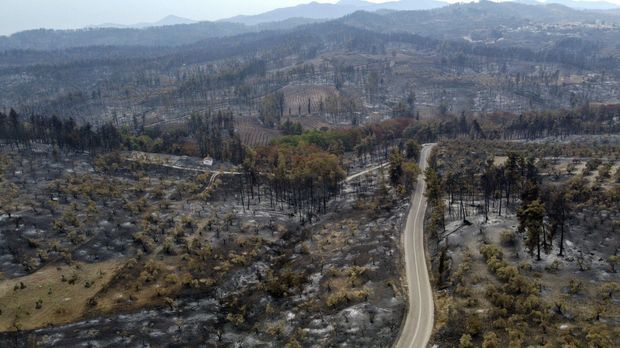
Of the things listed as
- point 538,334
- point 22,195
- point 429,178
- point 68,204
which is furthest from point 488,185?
point 22,195

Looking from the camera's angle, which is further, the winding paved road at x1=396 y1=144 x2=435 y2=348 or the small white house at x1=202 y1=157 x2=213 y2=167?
the small white house at x1=202 y1=157 x2=213 y2=167

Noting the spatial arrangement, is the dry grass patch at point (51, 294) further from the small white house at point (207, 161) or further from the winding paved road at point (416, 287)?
the small white house at point (207, 161)

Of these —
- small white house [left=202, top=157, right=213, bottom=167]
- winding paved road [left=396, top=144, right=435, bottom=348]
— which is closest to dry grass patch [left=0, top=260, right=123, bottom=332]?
winding paved road [left=396, top=144, right=435, bottom=348]

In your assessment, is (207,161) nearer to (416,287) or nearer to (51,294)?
(51,294)

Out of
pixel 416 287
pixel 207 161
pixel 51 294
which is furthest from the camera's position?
pixel 207 161

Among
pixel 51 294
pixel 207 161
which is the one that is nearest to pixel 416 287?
pixel 51 294

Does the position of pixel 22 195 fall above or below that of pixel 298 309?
above

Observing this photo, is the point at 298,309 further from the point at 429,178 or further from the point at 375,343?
the point at 429,178

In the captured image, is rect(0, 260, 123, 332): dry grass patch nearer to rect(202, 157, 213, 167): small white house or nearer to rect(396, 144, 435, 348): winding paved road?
rect(396, 144, 435, 348): winding paved road

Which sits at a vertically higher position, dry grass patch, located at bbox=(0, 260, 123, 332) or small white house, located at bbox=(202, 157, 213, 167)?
small white house, located at bbox=(202, 157, 213, 167)
